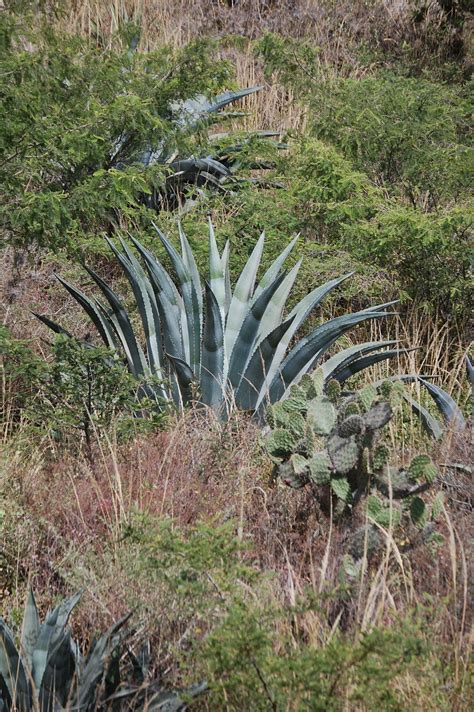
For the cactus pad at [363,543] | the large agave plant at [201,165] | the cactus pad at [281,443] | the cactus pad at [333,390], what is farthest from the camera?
the large agave plant at [201,165]

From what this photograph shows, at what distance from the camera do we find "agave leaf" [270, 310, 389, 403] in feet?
17.9

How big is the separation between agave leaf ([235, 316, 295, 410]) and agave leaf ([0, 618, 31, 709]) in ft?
8.31

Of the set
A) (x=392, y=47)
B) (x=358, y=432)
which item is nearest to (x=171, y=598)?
(x=358, y=432)

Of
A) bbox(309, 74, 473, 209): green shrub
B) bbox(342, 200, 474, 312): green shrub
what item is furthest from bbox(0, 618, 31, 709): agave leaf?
bbox(309, 74, 473, 209): green shrub

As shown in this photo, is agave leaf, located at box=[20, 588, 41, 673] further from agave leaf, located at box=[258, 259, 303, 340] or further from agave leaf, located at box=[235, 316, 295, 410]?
agave leaf, located at box=[258, 259, 303, 340]

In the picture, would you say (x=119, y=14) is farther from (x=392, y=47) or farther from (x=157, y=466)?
(x=157, y=466)

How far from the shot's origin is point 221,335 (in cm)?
543

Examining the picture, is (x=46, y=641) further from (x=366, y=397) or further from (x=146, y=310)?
(x=146, y=310)

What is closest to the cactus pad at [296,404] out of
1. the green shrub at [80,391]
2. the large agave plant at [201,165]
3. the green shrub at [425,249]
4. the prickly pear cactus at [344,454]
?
the prickly pear cactus at [344,454]

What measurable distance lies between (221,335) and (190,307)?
0.44 metres

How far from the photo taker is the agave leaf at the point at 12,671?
9.86ft

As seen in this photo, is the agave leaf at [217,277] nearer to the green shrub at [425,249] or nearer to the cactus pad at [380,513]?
the green shrub at [425,249]

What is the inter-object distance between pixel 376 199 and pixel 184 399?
8.01ft

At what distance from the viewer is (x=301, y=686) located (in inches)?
108
